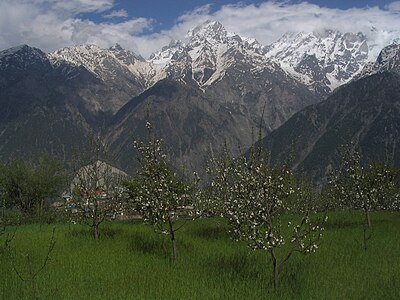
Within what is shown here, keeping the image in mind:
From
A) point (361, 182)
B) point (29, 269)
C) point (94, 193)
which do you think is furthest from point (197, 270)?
point (361, 182)

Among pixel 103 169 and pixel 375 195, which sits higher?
pixel 103 169

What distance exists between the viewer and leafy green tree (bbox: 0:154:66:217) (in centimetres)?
6166

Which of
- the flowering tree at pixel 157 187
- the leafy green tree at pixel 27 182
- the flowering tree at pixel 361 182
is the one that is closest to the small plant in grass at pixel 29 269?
the flowering tree at pixel 157 187

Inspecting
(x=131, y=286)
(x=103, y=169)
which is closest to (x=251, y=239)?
(x=131, y=286)

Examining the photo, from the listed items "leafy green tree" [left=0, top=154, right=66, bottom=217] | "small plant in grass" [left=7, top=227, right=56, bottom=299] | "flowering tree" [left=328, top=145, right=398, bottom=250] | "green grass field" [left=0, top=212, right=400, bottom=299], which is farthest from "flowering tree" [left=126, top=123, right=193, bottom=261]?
"leafy green tree" [left=0, top=154, right=66, bottom=217]

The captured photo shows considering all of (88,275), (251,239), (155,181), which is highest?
(155,181)

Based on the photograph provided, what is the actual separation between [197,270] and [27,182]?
50943mm

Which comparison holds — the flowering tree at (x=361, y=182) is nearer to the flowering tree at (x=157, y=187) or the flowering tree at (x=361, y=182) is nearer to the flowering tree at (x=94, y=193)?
the flowering tree at (x=157, y=187)

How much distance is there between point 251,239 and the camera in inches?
565

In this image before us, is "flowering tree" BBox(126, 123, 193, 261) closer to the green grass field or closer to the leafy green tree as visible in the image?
the green grass field

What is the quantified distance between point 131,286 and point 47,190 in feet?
171

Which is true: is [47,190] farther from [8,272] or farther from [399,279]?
[399,279]

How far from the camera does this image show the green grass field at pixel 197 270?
13.9 meters

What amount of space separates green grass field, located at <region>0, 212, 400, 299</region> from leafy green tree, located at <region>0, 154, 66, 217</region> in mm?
39538
